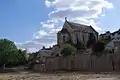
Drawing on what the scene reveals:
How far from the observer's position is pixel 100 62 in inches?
1523

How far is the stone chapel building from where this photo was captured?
288 feet

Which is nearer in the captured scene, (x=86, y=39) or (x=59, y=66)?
(x=59, y=66)

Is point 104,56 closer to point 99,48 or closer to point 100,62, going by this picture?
point 100,62

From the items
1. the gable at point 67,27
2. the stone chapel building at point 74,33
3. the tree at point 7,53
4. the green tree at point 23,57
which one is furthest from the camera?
the gable at point 67,27

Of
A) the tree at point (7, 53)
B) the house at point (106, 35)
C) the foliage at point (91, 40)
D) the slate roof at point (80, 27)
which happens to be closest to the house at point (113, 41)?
the house at point (106, 35)

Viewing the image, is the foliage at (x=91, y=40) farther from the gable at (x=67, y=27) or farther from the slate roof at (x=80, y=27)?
the gable at (x=67, y=27)

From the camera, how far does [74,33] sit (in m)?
87.5

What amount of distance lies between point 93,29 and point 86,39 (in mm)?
6037

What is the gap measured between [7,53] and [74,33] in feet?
73.7

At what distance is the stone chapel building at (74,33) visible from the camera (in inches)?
3456

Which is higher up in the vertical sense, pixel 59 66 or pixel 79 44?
pixel 79 44

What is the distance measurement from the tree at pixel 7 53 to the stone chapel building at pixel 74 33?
16.6 meters

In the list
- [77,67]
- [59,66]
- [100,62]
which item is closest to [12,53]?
[59,66]

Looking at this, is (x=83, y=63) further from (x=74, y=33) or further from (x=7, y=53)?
(x=74, y=33)
